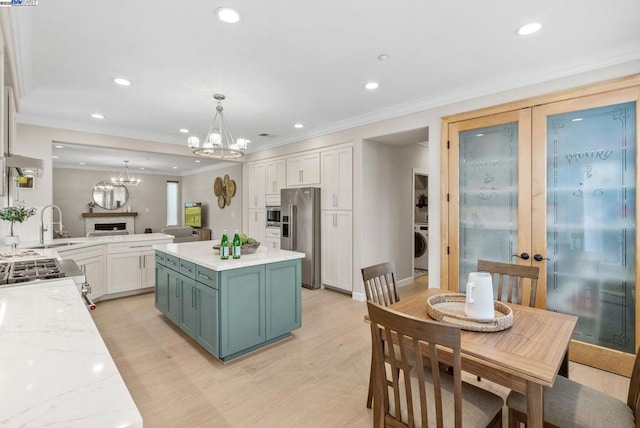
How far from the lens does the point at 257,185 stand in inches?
251

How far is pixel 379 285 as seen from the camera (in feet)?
7.39

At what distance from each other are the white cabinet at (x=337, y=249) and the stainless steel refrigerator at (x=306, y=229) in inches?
5.3

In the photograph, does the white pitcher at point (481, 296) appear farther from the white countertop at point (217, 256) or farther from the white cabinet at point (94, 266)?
the white cabinet at point (94, 266)

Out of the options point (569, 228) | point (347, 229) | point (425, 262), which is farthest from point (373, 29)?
point (425, 262)

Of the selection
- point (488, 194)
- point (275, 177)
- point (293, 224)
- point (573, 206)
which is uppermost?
point (275, 177)

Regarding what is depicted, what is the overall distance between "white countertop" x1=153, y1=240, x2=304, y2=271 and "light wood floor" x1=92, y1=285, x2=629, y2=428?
0.87 m

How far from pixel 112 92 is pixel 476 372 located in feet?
13.7

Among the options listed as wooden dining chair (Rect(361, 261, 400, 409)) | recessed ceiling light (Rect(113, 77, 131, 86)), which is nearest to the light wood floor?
wooden dining chair (Rect(361, 261, 400, 409))

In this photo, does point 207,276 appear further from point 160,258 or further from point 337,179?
point 337,179

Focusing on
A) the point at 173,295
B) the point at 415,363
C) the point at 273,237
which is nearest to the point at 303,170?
the point at 273,237

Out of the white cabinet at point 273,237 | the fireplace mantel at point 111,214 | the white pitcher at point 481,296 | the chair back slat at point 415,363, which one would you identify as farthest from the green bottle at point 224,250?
the fireplace mantel at point 111,214

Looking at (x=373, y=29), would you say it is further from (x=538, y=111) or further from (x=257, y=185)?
(x=257, y=185)

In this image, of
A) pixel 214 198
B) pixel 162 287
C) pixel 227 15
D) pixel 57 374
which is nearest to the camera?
pixel 57 374

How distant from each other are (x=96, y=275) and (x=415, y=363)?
451cm
